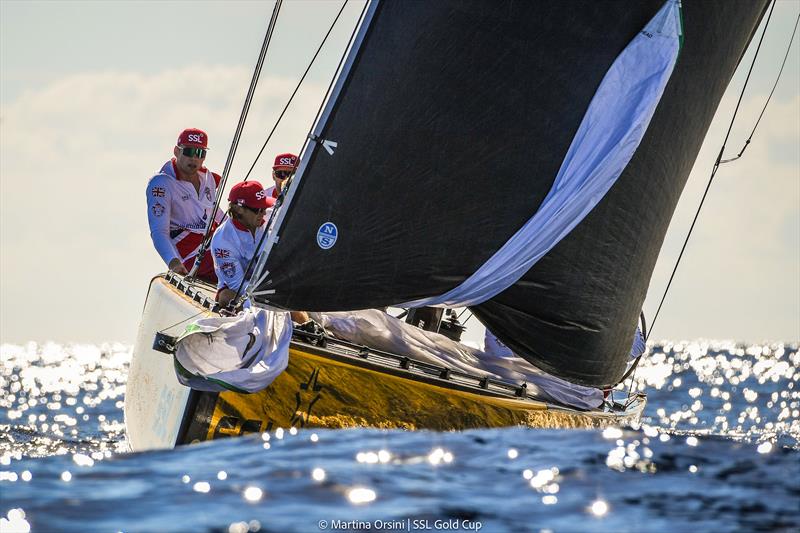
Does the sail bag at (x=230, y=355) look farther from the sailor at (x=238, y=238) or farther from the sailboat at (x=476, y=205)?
the sailor at (x=238, y=238)

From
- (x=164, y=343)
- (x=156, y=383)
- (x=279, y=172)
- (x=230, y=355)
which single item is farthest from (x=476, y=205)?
(x=279, y=172)

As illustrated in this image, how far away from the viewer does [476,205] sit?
7.57 m

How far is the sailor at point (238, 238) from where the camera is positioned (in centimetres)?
771

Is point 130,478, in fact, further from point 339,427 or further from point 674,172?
point 674,172

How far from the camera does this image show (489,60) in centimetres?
745

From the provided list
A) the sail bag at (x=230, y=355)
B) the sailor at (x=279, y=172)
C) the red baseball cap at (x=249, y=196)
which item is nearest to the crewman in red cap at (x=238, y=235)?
the red baseball cap at (x=249, y=196)

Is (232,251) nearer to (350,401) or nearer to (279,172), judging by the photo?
(350,401)

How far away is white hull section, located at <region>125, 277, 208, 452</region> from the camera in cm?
698

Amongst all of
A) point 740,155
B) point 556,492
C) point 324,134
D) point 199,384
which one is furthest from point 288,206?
point 740,155

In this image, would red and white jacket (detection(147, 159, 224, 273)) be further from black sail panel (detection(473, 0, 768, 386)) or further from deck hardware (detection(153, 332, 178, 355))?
deck hardware (detection(153, 332, 178, 355))

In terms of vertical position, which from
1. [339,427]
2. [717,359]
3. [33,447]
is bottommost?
[339,427]

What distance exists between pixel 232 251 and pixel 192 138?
2.59m

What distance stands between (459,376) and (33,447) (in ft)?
16.0

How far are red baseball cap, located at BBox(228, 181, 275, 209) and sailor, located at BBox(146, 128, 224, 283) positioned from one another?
6.58 ft
